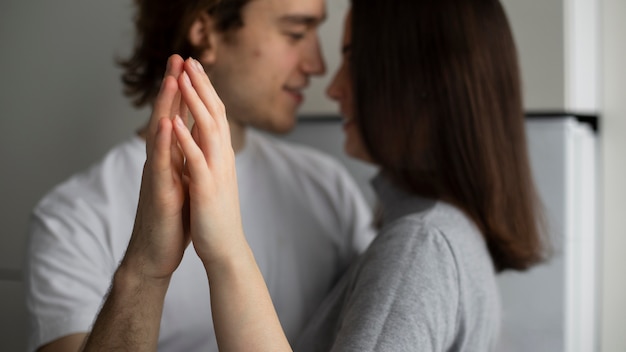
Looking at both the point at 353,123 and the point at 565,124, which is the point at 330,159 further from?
the point at 565,124

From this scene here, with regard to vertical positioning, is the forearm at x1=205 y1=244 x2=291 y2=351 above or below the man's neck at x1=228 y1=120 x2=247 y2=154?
below

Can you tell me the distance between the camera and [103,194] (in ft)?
2.46

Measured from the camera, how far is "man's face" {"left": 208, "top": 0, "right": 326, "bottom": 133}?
814mm

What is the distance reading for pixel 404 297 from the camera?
1.82ft

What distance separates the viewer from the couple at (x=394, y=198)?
436mm

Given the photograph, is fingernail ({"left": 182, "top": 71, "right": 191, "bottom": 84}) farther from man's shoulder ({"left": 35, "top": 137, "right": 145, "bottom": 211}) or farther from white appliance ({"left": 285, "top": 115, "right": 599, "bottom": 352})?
white appliance ({"left": 285, "top": 115, "right": 599, "bottom": 352})

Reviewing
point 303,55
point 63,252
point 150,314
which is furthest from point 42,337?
point 303,55

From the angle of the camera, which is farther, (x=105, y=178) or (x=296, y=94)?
(x=296, y=94)

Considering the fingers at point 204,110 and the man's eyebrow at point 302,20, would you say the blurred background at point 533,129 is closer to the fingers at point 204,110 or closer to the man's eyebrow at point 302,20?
the man's eyebrow at point 302,20

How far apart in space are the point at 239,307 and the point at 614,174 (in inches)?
19.1

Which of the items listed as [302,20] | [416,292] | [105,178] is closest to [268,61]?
[302,20]

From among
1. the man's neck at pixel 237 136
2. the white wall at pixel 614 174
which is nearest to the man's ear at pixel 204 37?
the man's neck at pixel 237 136

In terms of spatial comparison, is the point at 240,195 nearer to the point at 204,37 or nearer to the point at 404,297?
the point at 204,37

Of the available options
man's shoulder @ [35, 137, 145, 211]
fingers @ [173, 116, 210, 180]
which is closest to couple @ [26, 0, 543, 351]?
fingers @ [173, 116, 210, 180]
